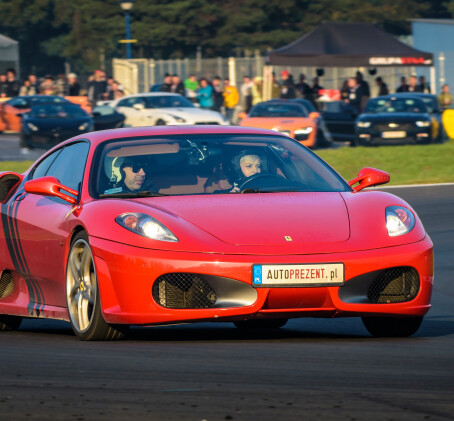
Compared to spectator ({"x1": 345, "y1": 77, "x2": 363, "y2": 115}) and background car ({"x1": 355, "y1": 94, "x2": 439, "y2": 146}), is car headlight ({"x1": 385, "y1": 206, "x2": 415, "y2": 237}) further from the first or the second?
spectator ({"x1": 345, "y1": 77, "x2": 363, "y2": 115})

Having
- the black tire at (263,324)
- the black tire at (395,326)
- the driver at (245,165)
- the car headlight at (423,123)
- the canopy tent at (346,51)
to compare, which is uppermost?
the driver at (245,165)

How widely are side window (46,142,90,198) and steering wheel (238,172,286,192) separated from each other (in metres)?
0.97

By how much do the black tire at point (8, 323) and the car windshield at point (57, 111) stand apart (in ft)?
80.9

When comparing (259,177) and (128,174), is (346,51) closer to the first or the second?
(259,177)

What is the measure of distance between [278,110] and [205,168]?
24730 millimetres

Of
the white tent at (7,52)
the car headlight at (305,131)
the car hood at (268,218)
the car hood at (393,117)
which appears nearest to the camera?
the car hood at (268,218)

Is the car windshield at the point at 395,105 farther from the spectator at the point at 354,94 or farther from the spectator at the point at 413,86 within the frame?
the spectator at the point at 413,86

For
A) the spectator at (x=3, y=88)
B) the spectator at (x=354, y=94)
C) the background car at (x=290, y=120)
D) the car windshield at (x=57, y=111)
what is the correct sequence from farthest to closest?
the spectator at (x=3, y=88) < the spectator at (x=354, y=94) < the car windshield at (x=57, y=111) < the background car at (x=290, y=120)

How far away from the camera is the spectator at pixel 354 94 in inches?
1348

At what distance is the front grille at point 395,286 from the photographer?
276 inches

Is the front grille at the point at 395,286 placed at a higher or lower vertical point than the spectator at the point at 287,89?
higher

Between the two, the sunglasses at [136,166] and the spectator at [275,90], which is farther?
the spectator at [275,90]

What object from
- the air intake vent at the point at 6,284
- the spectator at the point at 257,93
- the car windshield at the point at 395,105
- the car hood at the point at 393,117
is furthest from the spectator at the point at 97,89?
the air intake vent at the point at 6,284

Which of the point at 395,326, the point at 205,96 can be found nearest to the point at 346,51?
the point at 205,96
